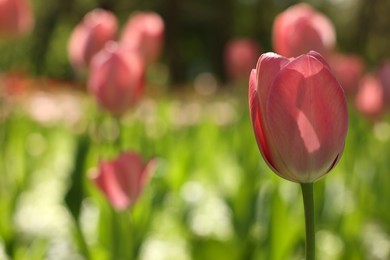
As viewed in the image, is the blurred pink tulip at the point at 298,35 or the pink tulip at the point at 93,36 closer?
the blurred pink tulip at the point at 298,35

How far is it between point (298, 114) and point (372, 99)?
133cm

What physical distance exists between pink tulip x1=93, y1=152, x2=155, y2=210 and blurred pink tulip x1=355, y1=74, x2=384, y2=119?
1008 millimetres

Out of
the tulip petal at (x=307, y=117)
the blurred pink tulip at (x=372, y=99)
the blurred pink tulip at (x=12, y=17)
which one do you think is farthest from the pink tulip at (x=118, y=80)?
the blurred pink tulip at (x=372, y=99)

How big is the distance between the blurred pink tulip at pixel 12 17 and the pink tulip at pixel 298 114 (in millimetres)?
1272

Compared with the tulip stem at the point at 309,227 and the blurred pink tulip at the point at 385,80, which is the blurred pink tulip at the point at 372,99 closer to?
the blurred pink tulip at the point at 385,80

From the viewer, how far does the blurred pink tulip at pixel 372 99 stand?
190 centimetres

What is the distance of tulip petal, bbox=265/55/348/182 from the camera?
2.06 feet

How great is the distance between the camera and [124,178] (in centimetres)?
104

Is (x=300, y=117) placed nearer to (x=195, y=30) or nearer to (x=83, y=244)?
(x=83, y=244)

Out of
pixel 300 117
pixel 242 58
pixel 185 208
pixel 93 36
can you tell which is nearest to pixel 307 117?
pixel 300 117

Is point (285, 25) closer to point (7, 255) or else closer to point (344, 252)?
point (344, 252)

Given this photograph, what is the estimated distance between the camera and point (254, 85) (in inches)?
25.7

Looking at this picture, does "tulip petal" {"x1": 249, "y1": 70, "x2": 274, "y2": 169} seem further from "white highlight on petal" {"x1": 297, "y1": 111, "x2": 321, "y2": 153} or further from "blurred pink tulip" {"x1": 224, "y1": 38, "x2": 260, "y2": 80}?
"blurred pink tulip" {"x1": 224, "y1": 38, "x2": 260, "y2": 80}

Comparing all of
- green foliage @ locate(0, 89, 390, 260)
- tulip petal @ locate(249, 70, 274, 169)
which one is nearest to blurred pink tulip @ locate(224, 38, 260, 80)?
green foliage @ locate(0, 89, 390, 260)
